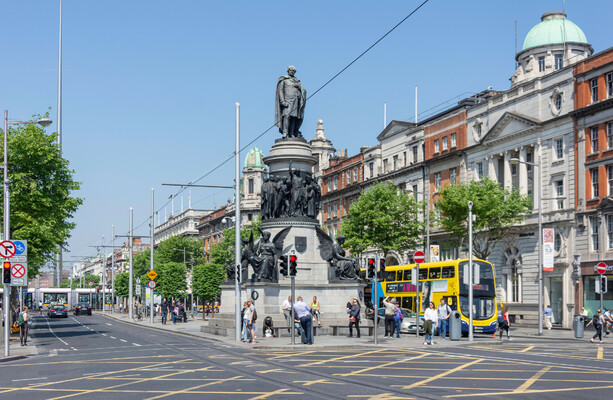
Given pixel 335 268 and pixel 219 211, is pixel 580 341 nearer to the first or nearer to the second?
pixel 335 268

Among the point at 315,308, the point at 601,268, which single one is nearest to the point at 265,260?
the point at 315,308

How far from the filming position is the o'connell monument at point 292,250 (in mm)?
35406

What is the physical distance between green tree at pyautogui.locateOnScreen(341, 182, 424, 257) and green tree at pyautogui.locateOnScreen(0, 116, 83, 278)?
2722cm

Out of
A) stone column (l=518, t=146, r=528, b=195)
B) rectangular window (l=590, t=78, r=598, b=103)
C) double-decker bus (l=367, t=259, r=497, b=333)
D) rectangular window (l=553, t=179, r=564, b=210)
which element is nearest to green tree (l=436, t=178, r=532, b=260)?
rectangular window (l=553, t=179, r=564, b=210)

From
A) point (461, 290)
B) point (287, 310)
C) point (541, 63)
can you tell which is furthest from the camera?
point (541, 63)

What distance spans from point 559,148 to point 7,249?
39.8 metres

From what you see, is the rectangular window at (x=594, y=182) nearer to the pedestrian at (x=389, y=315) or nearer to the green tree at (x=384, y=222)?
the green tree at (x=384, y=222)

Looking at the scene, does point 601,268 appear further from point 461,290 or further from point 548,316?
point 548,316

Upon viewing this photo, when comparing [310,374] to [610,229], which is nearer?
[310,374]

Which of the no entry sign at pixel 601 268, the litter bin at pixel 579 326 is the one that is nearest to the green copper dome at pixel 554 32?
the no entry sign at pixel 601 268

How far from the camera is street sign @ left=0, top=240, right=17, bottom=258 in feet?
89.7

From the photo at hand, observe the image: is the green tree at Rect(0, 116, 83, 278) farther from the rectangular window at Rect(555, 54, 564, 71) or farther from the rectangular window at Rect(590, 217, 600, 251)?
the rectangular window at Rect(555, 54, 564, 71)

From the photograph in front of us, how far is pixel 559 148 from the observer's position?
182ft

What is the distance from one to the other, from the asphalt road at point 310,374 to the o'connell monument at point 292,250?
645 centimetres
